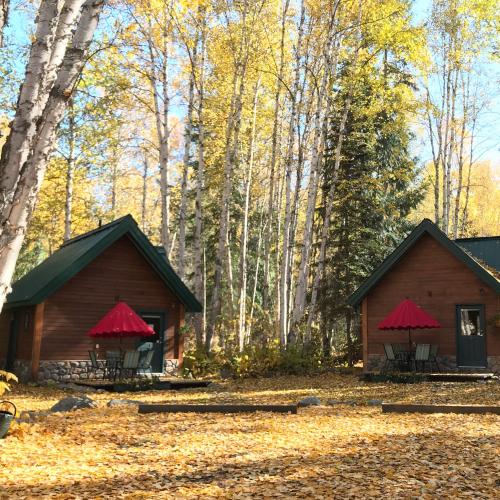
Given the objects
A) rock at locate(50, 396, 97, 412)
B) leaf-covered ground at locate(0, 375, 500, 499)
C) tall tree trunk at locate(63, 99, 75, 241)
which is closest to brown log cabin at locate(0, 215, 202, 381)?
tall tree trunk at locate(63, 99, 75, 241)

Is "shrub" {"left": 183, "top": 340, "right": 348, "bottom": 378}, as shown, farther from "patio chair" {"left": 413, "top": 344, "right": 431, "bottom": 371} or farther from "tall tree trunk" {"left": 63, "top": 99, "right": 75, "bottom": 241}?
"tall tree trunk" {"left": 63, "top": 99, "right": 75, "bottom": 241}

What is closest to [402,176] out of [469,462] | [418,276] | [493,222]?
[418,276]

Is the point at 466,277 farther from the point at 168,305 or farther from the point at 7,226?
the point at 7,226

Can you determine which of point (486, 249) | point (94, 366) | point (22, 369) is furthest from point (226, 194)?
point (486, 249)

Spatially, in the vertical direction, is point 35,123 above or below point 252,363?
above

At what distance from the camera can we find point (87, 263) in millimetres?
15539

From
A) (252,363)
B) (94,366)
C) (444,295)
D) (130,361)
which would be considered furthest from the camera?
(444,295)

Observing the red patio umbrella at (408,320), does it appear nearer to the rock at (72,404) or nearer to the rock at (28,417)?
the rock at (72,404)

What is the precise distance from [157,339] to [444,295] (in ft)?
30.7

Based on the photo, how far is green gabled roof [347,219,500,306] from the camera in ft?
54.5

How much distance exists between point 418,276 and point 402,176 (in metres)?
4.93

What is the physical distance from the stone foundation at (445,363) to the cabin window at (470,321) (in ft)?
3.20

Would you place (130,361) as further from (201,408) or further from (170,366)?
(201,408)

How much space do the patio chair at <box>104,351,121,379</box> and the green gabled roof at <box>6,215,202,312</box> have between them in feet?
7.88
